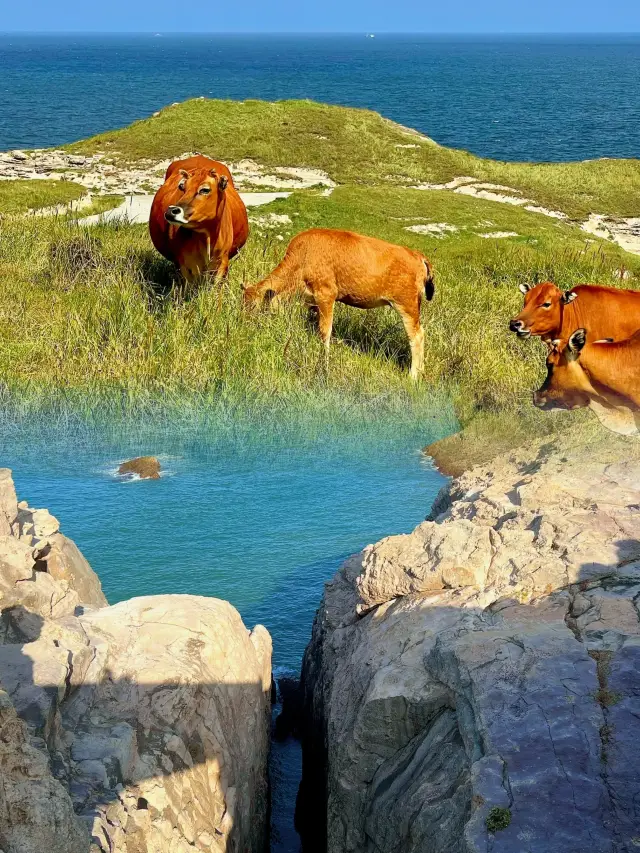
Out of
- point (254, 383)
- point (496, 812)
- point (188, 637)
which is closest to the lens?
point (496, 812)

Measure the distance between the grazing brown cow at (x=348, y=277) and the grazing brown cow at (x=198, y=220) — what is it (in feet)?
3.82

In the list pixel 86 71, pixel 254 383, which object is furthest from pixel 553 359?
pixel 86 71

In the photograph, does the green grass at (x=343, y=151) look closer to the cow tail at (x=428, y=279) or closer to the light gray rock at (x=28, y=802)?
the cow tail at (x=428, y=279)

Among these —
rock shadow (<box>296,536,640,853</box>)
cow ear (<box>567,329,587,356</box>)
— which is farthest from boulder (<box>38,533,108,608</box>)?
cow ear (<box>567,329,587,356</box>)

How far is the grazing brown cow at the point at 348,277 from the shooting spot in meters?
11.6

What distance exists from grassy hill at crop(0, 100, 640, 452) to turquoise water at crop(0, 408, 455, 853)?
2.52 ft

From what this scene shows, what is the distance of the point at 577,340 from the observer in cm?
880

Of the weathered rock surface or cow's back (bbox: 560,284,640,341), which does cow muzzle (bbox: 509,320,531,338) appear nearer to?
cow's back (bbox: 560,284,640,341)

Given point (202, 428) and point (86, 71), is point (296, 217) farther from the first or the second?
point (86, 71)

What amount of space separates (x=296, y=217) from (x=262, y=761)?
14.6 metres

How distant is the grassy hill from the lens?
10.6 m

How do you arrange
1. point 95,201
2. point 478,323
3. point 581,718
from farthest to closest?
point 95,201 → point 478,323 → point 581,718

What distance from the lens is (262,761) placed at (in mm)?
5961

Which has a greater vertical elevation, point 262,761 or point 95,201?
point 95,201
